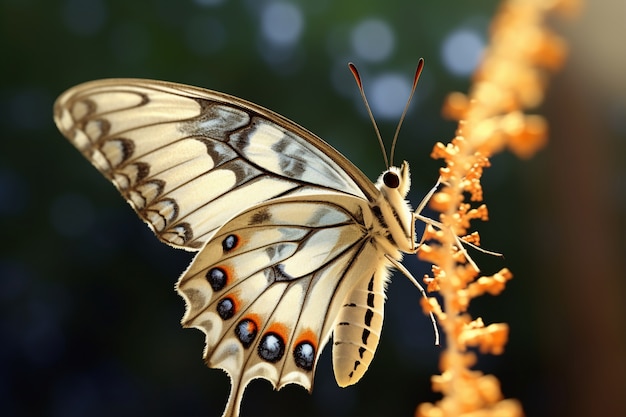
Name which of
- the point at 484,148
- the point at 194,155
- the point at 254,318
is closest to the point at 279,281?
the point at 254,318

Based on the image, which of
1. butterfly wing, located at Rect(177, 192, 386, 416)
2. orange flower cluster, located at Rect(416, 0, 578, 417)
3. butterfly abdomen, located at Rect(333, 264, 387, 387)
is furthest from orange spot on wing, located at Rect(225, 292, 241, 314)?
orange flower cluster, located at Rect(416, 0, 578, 417)

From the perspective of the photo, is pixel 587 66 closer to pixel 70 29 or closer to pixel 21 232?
pixel 70 29

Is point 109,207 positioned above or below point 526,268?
below

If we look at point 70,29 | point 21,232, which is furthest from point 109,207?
point 70,29

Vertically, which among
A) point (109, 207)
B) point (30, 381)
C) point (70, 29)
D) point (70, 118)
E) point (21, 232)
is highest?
point (70, 29)

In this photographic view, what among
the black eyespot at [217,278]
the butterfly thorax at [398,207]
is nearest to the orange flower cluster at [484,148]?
the butterfly thorax at [398,207]

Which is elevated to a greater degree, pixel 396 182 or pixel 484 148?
pixel 396 182

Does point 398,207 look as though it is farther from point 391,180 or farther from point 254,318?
point 254,318
